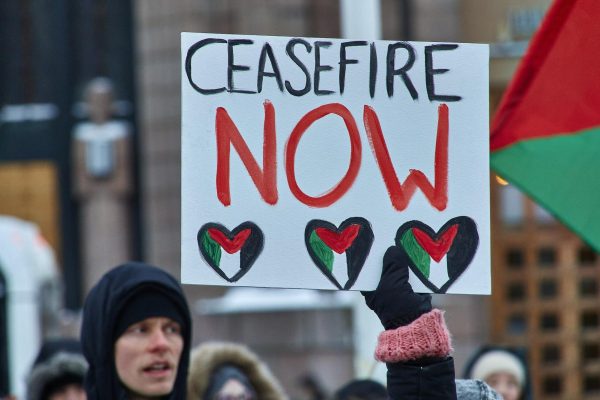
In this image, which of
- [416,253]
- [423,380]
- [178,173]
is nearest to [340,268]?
[416,253]

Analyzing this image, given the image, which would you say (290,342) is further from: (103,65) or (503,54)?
(103,65)

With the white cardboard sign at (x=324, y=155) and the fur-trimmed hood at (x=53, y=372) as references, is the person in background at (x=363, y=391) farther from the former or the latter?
the white cardboard sign at (x=324, y=155)

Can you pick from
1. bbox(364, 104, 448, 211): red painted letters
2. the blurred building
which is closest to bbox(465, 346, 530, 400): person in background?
bbox(364, 104, 448, 211): red painted letters

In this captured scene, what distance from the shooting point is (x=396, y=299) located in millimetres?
2975

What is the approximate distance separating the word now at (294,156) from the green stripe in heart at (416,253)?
8 cm

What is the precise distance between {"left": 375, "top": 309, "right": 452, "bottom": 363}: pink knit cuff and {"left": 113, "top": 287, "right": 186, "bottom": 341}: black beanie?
99 centimetres

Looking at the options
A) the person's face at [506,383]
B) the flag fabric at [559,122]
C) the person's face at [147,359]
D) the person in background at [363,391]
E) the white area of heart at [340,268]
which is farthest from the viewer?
the person's face at [506,383]

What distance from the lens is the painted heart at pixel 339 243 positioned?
316 centimetres

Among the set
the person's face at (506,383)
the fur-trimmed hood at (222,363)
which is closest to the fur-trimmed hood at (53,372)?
the fur-trimmed hood at (222,363)

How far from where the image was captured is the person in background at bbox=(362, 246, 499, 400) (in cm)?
288

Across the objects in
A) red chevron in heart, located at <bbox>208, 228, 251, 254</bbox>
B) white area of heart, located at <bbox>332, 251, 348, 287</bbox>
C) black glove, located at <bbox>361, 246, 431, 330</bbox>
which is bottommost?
black glove, located at <bbox>361, 246, 431, 330</bbox>

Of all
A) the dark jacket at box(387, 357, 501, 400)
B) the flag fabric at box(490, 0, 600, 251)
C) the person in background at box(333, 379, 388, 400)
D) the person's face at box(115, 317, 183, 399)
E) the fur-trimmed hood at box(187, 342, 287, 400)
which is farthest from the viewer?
the fur-trimmed hood at box(187, 342, 287, 400)

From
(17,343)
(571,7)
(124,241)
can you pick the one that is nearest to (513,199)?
(124,241)

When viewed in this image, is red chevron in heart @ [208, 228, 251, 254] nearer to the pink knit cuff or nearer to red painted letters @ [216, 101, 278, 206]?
red painted letters @ [216, 101, 278, 206]
